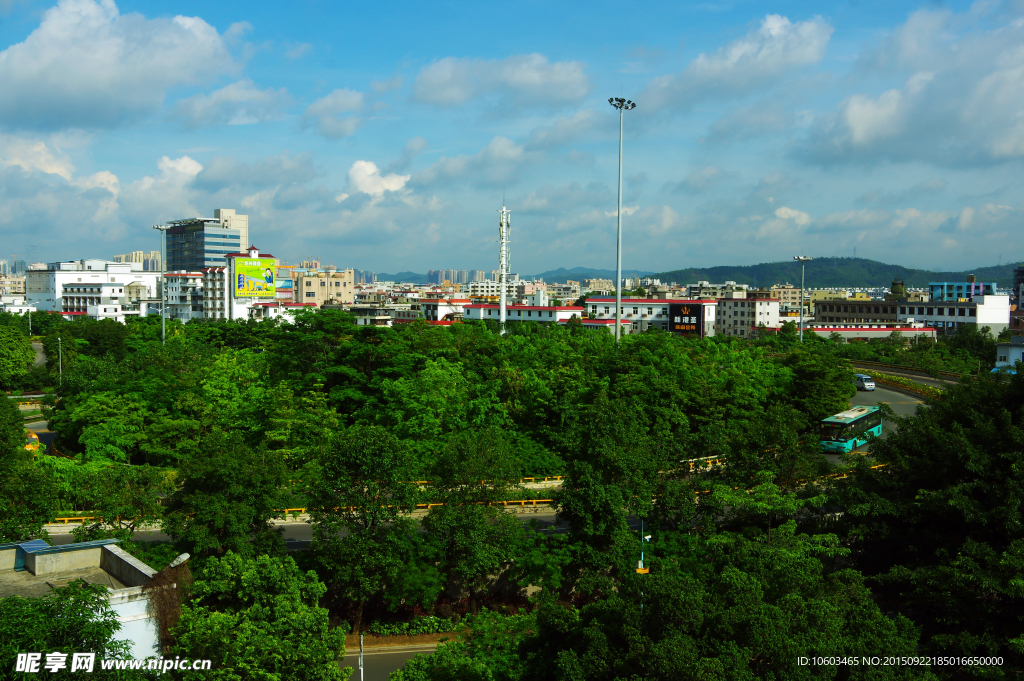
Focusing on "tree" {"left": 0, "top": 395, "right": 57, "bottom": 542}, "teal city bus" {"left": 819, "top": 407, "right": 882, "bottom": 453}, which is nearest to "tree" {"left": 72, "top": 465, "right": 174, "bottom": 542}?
"tree" {"left": 0, "top": 395, "right": 57, "bottom": 542}

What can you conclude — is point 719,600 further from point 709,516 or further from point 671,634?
point 709,516

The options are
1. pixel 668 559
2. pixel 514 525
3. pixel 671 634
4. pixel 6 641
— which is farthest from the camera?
pixel 514 525

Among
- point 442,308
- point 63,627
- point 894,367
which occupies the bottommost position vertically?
point 63,627

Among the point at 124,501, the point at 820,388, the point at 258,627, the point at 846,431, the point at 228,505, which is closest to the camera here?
the point at 258,627

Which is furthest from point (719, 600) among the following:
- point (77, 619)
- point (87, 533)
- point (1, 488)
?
point (1, 488)

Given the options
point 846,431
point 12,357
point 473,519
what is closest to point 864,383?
point 846,431

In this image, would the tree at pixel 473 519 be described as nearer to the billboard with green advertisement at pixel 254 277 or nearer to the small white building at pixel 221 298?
the small white building at pixel 221 298

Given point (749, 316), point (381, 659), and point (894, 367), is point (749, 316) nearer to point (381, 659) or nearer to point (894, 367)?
point (894, 367)
